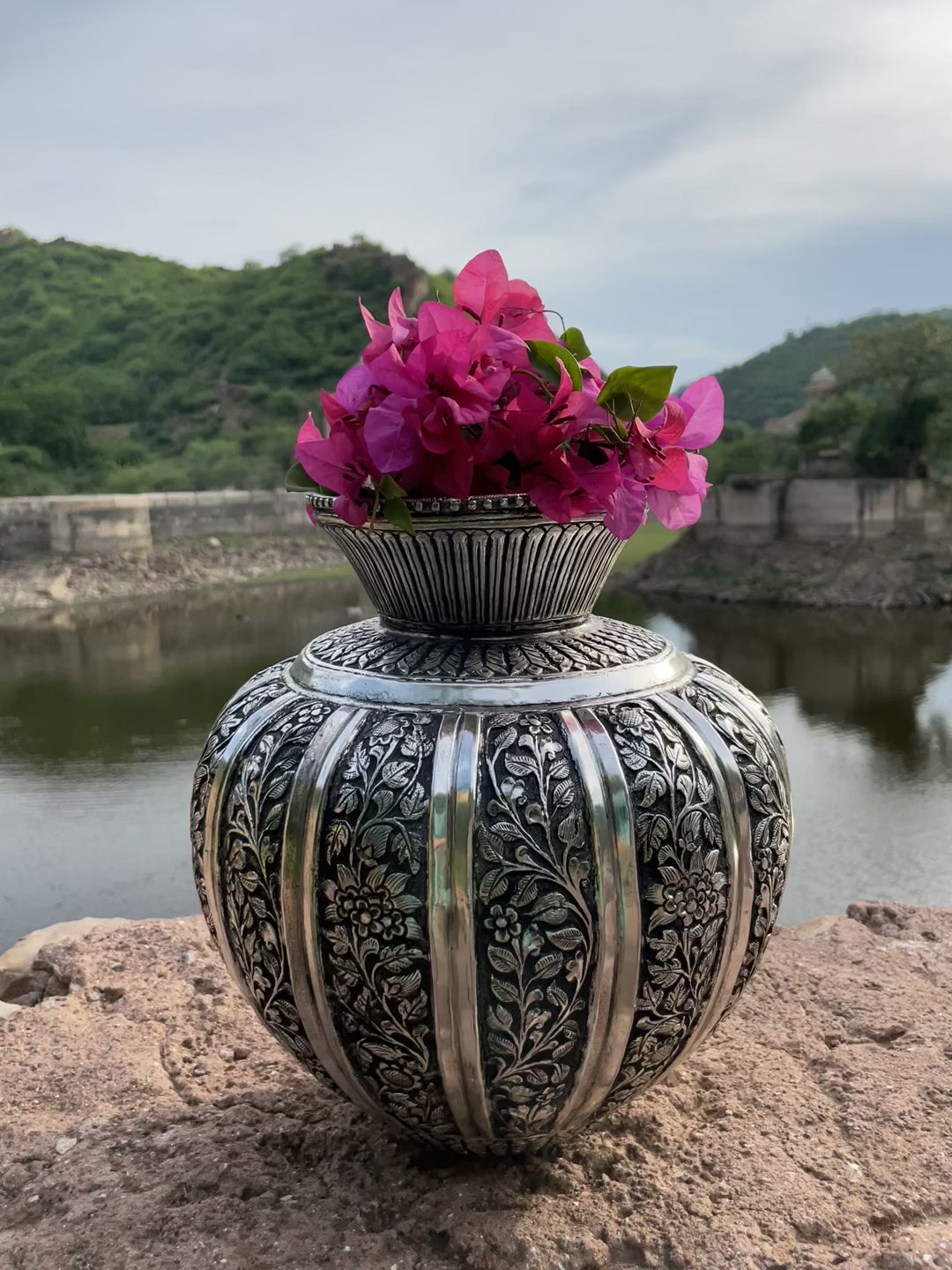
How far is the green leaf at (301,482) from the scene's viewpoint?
198 centimetres

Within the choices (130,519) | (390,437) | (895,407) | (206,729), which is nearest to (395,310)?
(390,437)

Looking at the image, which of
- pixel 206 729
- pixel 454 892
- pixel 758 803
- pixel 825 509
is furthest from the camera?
pixel 825 509

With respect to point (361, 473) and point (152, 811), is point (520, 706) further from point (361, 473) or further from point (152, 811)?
point (152, 811)

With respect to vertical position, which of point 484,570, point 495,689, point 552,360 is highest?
point 552,360

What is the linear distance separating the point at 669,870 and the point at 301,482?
0.97 m

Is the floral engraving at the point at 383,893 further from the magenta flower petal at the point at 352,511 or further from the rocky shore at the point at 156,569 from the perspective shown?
the rocky shore at the point at 156,569

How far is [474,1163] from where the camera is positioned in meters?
2.13

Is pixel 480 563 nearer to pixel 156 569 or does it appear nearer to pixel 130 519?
pixel 156 569

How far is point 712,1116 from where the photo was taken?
7.71ft

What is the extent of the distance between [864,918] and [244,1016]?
81.4 inches

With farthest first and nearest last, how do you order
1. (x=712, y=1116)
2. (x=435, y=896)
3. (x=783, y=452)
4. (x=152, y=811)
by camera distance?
(x=783, y=452)
(x=152, y=811)
(x=712, y=1116)
(x=435, y=896)

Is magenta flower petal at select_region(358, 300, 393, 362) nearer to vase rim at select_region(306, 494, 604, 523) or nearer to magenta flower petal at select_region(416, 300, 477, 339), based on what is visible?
magenta flower petal at select_region(416, 300, 477, 339)

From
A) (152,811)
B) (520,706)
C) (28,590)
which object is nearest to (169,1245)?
(520,706)

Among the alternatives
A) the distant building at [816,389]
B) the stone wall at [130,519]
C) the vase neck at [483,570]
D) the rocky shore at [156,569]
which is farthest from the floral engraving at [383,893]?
the distant building at [816,389]
